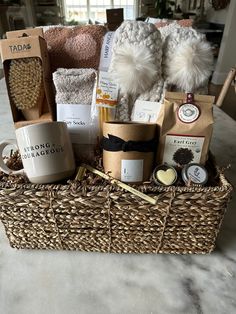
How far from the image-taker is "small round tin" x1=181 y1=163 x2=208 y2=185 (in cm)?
42

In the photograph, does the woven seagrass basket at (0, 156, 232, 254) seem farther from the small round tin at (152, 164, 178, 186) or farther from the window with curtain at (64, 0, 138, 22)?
the window with curtain at (64, 0, 138, 22)

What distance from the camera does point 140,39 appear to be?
0.46 meters

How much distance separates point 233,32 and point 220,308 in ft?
10.5

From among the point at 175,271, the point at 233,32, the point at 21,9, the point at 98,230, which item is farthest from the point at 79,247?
the point at 21,9

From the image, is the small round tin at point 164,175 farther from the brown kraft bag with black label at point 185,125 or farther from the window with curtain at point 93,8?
the window with curtain at point 93,8

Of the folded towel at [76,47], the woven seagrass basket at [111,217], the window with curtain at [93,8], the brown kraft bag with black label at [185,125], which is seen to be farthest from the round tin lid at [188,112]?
the window with curtain at [93,8]

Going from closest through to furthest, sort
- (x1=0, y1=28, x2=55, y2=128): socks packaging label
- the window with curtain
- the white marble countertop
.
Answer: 1. the white marble countertop
2. (x1=0, y1=28, x2=55, y2=128): socks packaging label
3. the window with curtain

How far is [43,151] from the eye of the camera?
0.41 metres

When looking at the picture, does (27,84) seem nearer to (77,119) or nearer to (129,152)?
(77,119)

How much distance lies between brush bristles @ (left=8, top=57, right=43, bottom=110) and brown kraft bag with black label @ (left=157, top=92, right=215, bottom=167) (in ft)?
0.86

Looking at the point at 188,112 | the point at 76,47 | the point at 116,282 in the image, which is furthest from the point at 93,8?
the point at 116,282

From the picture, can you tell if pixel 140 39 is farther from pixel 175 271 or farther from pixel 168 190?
pixel 175 271

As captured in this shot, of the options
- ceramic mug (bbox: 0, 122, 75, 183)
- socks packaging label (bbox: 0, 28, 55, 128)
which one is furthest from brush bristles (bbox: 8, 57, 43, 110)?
ceramic mug (bbox: 0, 122, 75, 183)

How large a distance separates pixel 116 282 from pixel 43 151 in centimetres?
25
